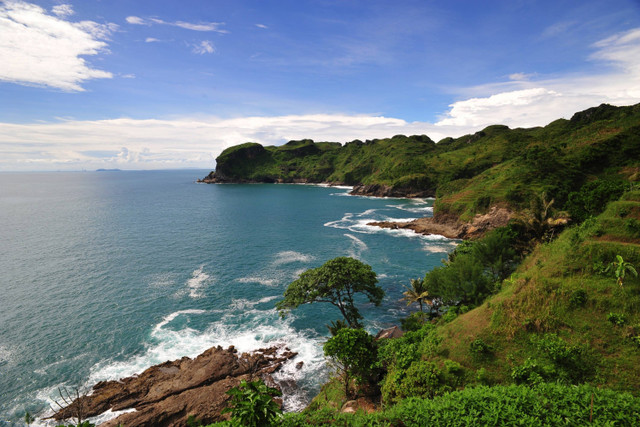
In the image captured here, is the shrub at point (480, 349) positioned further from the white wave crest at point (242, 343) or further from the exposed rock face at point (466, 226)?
the exposed rock face at point (466, 226)

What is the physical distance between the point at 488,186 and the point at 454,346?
294ft

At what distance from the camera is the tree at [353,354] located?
83.4 ft

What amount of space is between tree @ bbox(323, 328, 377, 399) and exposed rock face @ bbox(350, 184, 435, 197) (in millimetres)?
160938

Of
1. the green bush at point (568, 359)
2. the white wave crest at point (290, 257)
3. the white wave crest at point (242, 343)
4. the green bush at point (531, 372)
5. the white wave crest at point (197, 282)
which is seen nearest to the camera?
the green bush at point (568, 359)

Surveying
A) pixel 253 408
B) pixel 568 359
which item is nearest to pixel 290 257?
pixel 568 359

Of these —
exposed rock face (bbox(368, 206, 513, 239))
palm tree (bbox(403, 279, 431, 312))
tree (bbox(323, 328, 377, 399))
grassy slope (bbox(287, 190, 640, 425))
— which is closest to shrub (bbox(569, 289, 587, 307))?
grassy slope (bbox(287, 190, 640, 425))

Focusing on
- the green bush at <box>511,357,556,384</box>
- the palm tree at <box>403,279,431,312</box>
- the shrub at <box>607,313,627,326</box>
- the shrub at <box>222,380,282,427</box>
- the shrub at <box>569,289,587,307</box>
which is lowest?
the palm tree at <box>403,279,431,312</box>

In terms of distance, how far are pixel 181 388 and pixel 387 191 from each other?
166 m

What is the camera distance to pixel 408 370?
74.9 ft

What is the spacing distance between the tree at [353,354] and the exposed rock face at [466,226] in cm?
6906

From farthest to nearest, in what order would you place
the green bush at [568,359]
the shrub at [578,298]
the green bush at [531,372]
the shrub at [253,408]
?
1. the shrub at [578,298]
2. the green bush at [531,372]
3. the green bush at [568,359]
4. the shrub at [253,408]

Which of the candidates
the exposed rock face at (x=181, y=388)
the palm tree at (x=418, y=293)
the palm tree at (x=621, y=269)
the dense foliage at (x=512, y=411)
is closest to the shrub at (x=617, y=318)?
the palm tree at (x=621, y=269)

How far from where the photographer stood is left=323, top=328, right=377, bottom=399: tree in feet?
83.4

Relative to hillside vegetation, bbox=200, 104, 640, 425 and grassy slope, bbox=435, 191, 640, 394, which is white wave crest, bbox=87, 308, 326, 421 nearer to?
hillside vegetation, bbox=200, 104, 640, 425
